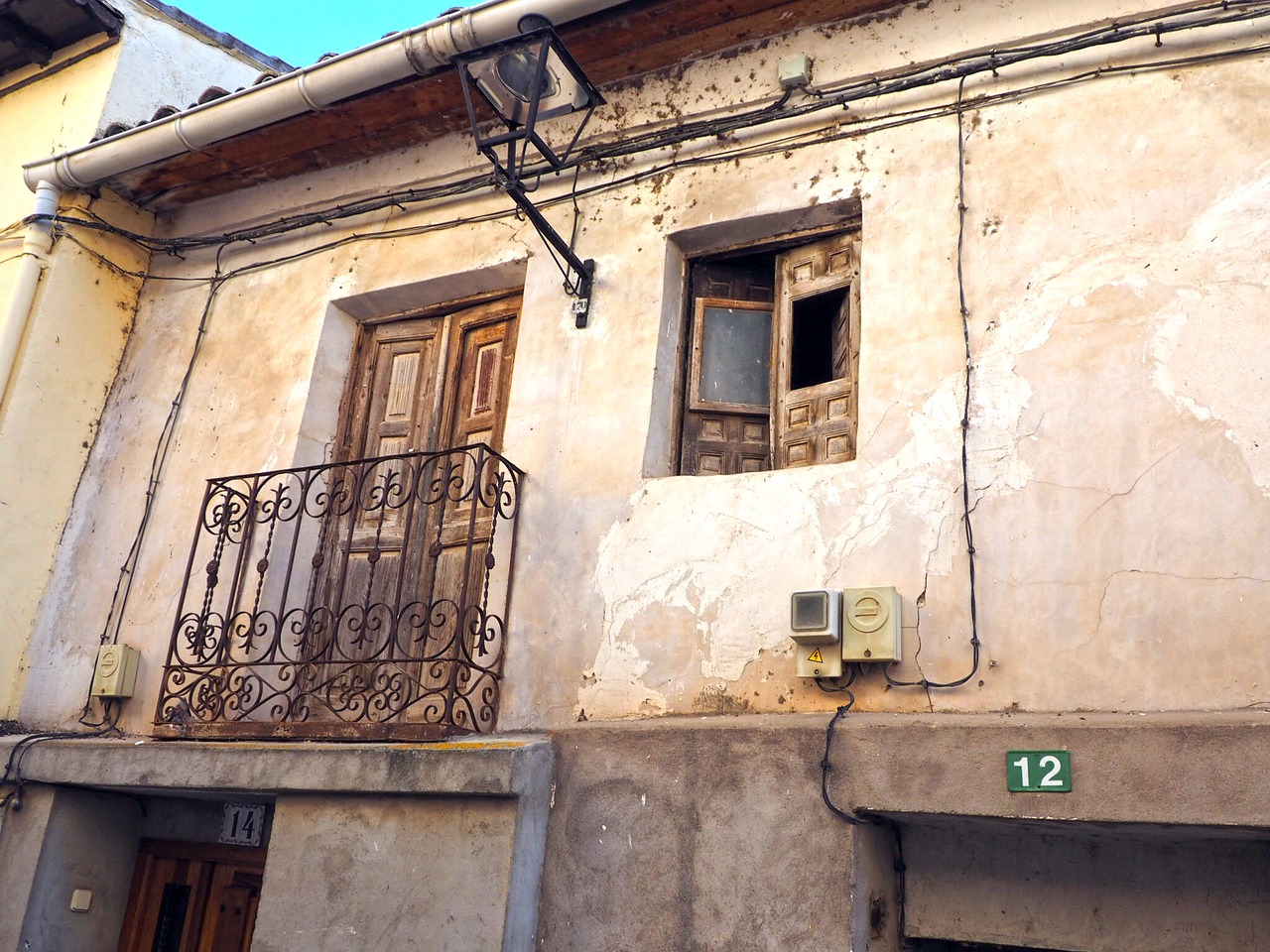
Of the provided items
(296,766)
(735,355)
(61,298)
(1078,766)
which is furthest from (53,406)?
(1078,766)

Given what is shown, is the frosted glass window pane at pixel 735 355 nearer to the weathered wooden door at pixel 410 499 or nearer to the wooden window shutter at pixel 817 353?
the wooden window shutter at pixel 817 353

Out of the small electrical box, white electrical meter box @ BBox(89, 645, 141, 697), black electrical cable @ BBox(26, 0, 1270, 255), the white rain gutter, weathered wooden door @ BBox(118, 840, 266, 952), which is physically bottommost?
weathered wooden door @ BBox(118, 840, 266, 952)

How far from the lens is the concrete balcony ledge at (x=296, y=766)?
502 centimetres

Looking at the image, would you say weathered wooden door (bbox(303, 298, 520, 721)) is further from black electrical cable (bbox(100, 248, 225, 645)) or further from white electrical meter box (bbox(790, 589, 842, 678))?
white electrical meter box (bbox(790, 589, 842, 678))

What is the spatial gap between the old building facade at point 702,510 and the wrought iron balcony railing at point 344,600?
43 mm

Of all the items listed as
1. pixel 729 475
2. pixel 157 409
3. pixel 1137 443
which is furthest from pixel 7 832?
pixel 1137 443

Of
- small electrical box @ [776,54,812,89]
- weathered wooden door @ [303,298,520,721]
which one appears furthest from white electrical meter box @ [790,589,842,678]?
small electrical box @ [776,54,812,89]

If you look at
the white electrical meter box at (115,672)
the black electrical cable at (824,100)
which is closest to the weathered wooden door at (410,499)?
the black electrical cable at (824,100)

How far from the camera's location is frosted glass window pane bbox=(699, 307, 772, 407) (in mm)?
6160

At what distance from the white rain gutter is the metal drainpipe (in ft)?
0.45

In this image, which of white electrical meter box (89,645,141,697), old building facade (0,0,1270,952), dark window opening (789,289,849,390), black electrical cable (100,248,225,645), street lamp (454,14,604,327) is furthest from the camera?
black electrical cable (100,248,225,645)

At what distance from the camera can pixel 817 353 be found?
20.4 feet

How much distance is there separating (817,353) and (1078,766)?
8.73 feet

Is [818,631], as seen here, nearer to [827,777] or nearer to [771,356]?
[827,777]
